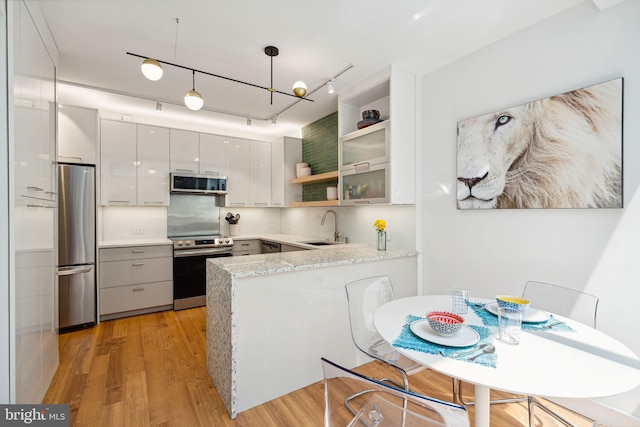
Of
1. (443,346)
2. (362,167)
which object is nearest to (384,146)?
(362,167)

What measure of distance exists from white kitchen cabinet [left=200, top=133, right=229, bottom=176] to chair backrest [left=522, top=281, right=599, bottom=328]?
13.5ft

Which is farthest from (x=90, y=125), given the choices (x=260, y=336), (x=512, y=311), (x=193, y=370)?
(x=512, y=311)

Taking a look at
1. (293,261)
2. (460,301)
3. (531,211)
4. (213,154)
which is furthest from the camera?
(213,154)

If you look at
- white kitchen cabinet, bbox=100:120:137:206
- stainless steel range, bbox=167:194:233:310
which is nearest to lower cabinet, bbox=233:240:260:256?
stainless steel range, bbox=167:194:233:310

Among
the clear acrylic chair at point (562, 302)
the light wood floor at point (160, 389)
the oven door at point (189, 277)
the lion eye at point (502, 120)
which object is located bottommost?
the light wood floor at point (160, 389)

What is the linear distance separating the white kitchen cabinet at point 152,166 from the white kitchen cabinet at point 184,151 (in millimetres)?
77

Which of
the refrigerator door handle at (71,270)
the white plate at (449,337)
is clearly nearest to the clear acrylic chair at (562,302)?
the white plate at (449,337)

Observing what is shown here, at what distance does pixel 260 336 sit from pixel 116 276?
260 cm

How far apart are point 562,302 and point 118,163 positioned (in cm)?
473

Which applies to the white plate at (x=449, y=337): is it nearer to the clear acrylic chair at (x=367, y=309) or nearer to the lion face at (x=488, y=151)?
the clear acrylic chair at (x=367, y=309)

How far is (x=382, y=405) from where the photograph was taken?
0.95 metres

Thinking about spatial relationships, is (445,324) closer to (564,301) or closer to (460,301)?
(460,301)

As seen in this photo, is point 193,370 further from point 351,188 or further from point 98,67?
point 98,67

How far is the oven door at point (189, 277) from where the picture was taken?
389 cm
